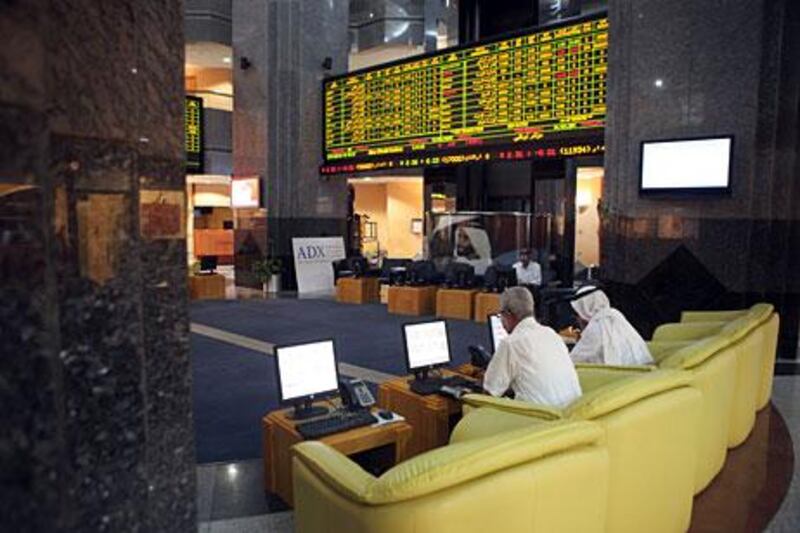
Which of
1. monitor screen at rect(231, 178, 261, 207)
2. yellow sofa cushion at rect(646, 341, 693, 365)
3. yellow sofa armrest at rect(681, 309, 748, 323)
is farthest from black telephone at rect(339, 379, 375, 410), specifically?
monitor screen at rect(231, 178, 261, 207)

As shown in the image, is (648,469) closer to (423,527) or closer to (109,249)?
(423,527)

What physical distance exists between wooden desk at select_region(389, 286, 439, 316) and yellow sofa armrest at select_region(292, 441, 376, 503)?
706cm

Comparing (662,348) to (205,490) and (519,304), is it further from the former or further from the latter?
(205,490)

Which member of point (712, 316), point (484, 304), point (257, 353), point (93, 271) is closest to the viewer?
point (93, 271)

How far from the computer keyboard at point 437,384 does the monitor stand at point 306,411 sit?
0.62m

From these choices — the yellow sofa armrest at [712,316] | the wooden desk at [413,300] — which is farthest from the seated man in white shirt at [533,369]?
the wooden desk at [413,300]

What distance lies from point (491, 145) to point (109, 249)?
792cm

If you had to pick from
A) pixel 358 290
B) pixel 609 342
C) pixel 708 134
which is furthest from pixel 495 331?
pixel 358 290

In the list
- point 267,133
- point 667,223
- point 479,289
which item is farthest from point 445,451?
point 267,133

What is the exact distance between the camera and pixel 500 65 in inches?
338

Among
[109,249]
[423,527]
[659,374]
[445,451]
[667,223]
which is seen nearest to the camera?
[109,249]

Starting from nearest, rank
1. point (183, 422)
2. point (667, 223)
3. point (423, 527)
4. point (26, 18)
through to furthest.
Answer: point (26, 18)
point (183, 422)
point (423, 527)
point (667, 223)

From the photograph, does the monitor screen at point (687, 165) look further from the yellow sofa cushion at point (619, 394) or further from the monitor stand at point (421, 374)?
the yellow sofa cushion at point (619, 394)

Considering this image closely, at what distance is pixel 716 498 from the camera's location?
10.4 ft
